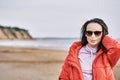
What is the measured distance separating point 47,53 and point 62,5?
1.67 meters

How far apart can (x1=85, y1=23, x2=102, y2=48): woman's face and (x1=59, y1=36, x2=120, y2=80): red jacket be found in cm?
3

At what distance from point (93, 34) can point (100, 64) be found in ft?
0.39

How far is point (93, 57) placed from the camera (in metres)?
1.46

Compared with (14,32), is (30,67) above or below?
below

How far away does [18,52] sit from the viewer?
24.0ft

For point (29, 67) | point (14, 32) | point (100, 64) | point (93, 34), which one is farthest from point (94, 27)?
point (14, 32)

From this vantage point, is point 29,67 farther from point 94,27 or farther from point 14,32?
point 94,27

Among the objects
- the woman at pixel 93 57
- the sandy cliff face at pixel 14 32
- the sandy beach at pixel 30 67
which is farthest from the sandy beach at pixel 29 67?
the woman at pixel 93 57

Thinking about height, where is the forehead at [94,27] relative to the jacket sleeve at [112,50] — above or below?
above

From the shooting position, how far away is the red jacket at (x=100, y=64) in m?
1.41

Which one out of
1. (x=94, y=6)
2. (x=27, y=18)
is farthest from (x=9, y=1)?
(x=94, y=6)

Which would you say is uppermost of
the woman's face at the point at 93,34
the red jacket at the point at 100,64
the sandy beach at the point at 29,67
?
the woman's face at the point at 93,34

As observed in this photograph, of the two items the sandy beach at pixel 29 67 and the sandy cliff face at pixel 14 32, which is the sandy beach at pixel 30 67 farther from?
the sandy cliff face at pixel 14 32

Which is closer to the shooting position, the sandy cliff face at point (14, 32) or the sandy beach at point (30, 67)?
the sandy beach at point (30, 67)
